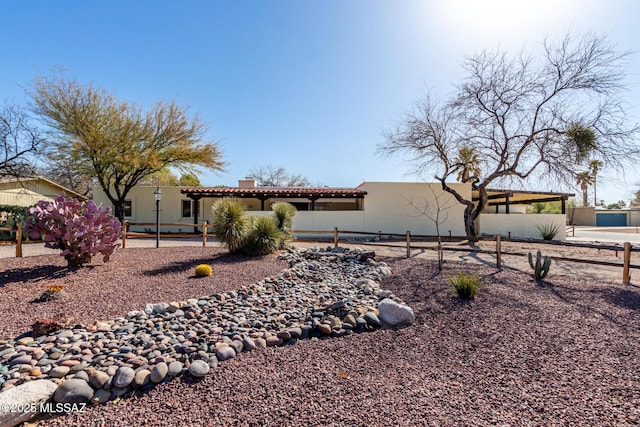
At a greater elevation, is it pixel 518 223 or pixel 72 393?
pixel 518 223

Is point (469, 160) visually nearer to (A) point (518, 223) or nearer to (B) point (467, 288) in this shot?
(A) point (518, 223)

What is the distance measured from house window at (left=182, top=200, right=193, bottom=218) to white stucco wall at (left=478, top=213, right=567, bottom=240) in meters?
17.3

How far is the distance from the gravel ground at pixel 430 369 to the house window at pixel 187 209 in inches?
513

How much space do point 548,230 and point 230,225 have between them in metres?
17.5

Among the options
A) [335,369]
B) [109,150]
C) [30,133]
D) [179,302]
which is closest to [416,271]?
[335,369]

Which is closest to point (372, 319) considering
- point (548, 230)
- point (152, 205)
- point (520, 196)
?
point (548, 230)

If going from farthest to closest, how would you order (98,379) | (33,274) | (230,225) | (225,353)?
(230,225)
(33,274)
(225,353)
(98,379)

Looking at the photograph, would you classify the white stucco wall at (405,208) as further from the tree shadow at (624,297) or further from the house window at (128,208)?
the house window at (128,208)

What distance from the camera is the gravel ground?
234 centimetres

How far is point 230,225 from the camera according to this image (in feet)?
27.5

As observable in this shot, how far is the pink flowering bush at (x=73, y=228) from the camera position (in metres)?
5.96

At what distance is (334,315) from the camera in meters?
4.39

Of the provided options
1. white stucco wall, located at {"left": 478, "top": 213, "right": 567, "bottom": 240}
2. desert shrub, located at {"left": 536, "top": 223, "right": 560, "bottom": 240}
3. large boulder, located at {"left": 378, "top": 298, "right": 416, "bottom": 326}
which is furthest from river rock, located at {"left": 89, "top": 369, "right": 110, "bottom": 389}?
desert shrub, located at {"left": 536, "top": 223, "right": 560, "bottom": 240}

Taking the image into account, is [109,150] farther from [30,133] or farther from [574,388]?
[574,388]
